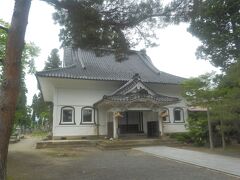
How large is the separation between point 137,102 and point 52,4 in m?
11.2

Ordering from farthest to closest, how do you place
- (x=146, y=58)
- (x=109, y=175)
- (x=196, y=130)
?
(x=146, y=58) → (x=196, y=130) → (x=109, y=175)

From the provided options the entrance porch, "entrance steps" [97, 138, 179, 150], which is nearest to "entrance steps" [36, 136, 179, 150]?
"entrance steps" [97, 138, 179, 150]

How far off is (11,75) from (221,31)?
1362 centimetres

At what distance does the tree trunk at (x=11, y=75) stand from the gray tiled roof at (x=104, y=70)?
11.2 metres

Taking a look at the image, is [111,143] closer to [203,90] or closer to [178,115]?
[203,90]

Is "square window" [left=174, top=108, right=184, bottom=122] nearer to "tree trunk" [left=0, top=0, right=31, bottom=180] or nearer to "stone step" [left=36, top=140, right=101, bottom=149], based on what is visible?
"stone step" [left=36, top=140, right=101, bottom=149]

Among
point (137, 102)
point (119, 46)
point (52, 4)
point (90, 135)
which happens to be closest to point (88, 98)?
point (90, 135)

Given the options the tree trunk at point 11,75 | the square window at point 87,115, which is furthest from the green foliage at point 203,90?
the tree trunk at point 11,75

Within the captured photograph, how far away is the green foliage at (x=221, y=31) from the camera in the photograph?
1457 centimetres

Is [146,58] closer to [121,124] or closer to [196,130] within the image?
[121,124]

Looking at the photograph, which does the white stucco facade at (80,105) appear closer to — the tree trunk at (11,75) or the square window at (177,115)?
the square window at (177,115)

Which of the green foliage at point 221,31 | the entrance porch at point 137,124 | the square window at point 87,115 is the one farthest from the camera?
the square window at point 87,115

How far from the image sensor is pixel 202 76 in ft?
45.2

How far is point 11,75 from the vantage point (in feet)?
19.5
